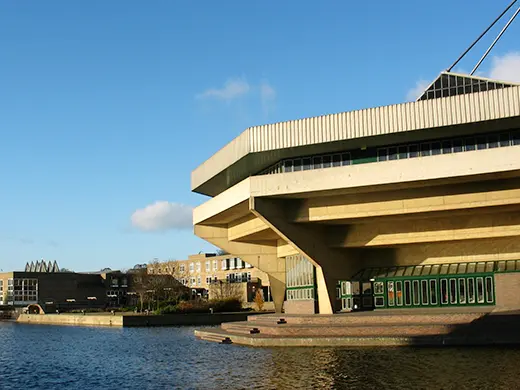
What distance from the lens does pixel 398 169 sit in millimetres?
31438

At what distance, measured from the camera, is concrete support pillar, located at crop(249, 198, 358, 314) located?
117ft

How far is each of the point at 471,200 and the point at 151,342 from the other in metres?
18.2

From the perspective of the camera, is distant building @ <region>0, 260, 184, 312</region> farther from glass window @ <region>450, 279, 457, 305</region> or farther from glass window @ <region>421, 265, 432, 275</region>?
glass window @ <region>450, 279, 457, 305</region>

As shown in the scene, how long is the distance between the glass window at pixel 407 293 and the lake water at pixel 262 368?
12039 millimetres

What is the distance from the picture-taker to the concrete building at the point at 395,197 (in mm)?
31312

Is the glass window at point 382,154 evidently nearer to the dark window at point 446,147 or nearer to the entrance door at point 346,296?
the dark window at point 446,147

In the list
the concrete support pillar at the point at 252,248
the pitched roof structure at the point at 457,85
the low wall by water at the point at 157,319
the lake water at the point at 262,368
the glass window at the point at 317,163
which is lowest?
the lake water at the point at 262,368

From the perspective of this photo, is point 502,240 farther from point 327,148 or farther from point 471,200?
point 327,148

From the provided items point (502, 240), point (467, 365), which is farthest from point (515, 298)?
point (467, 365)

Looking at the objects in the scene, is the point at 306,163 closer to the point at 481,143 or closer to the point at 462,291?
the point at 481,143

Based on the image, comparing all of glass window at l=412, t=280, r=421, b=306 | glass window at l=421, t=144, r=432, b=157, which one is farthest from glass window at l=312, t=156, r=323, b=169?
glass window at l=412, t=280, r=421, b=306

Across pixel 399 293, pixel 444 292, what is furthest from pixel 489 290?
pixel 399 293

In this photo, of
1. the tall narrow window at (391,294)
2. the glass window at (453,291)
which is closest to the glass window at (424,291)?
the glass window at (453,291)

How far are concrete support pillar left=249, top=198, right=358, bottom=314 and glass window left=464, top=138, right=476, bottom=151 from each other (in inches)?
376
